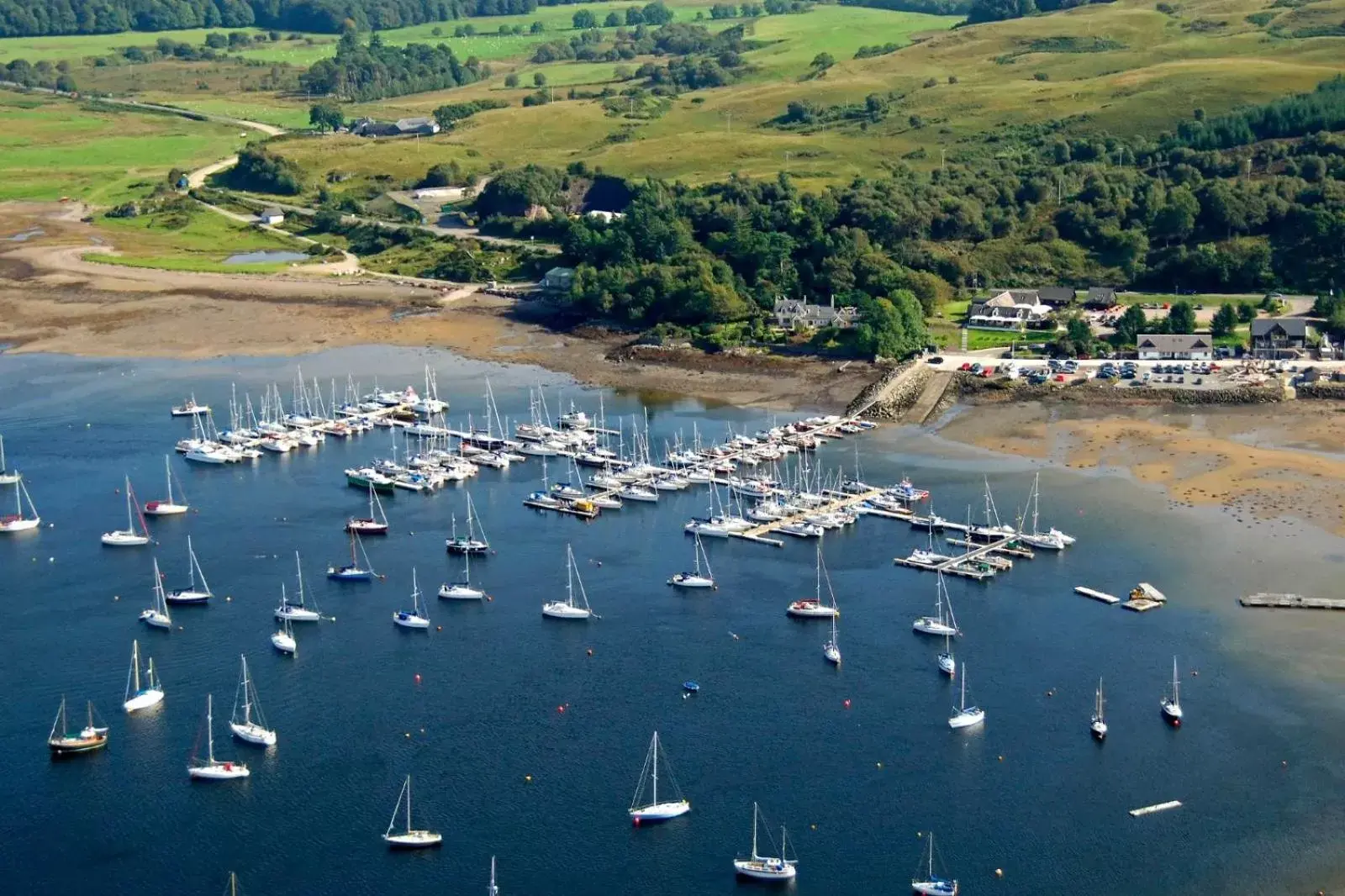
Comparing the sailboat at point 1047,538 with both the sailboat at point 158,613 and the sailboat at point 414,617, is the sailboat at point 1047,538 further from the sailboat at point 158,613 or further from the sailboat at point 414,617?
the sailboat at point 158,613

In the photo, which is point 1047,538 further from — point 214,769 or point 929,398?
point 214,769

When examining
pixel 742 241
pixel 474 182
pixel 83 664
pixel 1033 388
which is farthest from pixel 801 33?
pixel 83 664

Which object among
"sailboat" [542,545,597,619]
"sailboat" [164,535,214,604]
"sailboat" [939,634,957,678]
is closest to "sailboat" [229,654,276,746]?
"sailboat" [164,535,214,604]

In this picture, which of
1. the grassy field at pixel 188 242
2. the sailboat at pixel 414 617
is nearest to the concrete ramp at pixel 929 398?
the sailboat at pixel 414 617

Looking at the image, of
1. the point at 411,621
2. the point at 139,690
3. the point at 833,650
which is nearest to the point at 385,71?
the point at 411,621

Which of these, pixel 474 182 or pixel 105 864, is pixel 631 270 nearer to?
pixel 474 182

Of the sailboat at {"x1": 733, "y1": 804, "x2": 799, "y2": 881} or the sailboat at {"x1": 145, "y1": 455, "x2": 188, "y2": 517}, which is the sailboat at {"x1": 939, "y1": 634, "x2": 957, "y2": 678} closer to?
the sailboat at {"x1": 733, "y1": 804, "x2": 799, "y2": 881}
